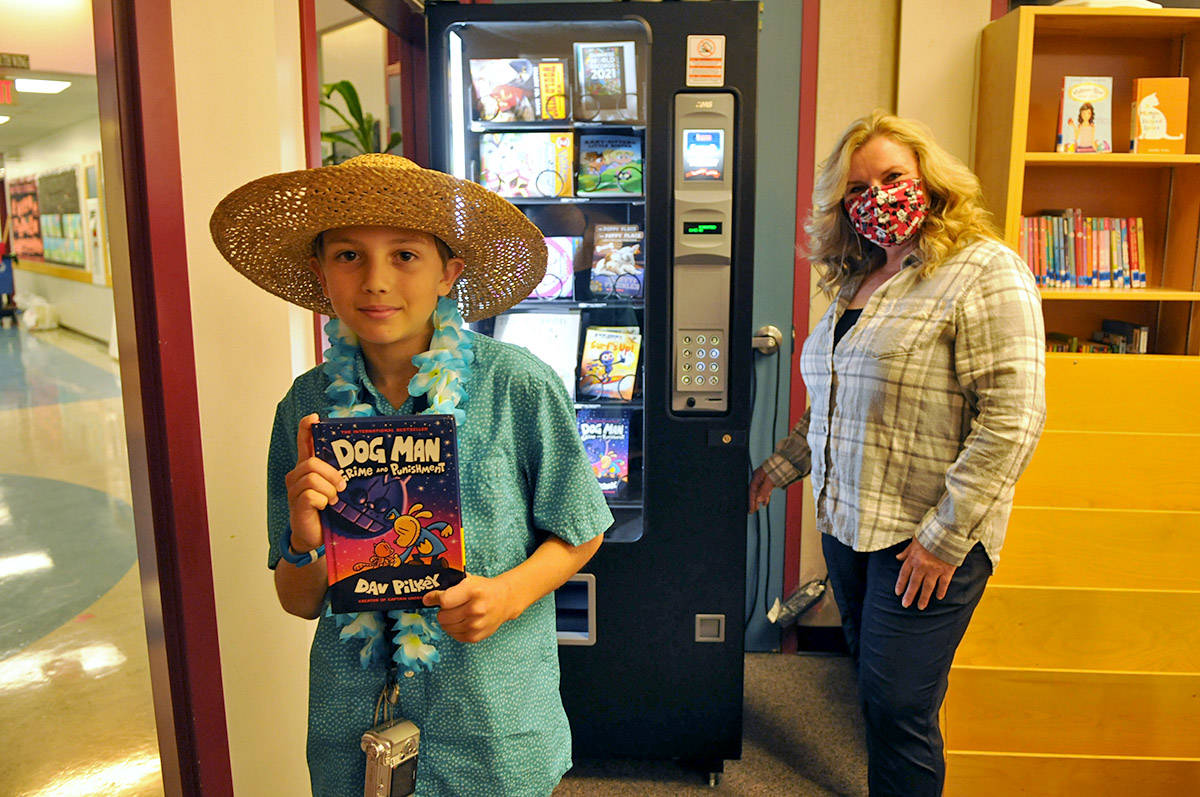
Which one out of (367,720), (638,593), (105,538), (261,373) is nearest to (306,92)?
(261,373)

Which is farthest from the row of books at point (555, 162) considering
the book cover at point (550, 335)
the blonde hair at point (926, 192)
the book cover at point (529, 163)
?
the blonde hair at point (926, 192)

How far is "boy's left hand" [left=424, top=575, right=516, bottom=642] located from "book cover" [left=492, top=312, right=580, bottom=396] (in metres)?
1.39

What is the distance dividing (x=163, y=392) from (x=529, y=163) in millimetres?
1309

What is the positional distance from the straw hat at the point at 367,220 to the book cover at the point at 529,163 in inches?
44.2

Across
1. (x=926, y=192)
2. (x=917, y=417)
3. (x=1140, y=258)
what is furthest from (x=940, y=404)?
(x=1140, y=258)

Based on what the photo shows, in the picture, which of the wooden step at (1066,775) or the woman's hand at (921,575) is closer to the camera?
the woman's hand at (921,575)

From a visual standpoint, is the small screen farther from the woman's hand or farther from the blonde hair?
the woman's hand

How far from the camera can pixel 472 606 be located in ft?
3.25

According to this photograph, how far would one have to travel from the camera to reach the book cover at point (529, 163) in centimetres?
233

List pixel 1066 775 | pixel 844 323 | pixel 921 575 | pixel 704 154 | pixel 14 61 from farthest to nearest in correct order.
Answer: pixel 1066 775 < pixel 704 154 < pixel 844 323 < pixel 921 575 < pixel 14 61

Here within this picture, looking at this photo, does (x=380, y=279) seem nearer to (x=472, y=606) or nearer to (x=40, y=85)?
(x=472, y=606)

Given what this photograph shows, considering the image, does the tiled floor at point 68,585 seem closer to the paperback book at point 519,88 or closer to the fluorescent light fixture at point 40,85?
the fluorescent light fixture at point 40,85

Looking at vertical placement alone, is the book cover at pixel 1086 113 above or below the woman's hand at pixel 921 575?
above

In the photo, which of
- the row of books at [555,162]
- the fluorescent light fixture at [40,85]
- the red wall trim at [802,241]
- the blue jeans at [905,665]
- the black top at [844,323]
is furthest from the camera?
the red wall trim at [802,241]
